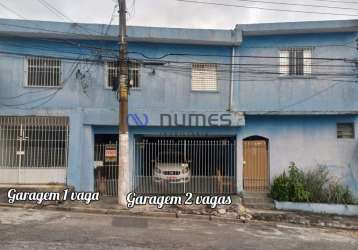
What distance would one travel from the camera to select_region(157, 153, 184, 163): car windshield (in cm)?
1329

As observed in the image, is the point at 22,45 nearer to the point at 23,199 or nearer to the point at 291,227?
the point at 23,199

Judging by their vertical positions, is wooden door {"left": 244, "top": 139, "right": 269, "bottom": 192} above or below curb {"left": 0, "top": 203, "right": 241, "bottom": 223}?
above

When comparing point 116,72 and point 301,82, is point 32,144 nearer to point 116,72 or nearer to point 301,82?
point 116,72

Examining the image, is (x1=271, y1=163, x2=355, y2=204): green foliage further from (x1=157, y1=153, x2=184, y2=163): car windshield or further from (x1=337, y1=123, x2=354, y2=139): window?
(x1=157, y1=153, x2=184, y2=163): car windshield

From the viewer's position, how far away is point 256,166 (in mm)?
13672

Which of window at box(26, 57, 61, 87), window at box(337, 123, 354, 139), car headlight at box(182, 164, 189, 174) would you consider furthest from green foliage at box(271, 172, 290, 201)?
window at box(26, 57, 61, 87)

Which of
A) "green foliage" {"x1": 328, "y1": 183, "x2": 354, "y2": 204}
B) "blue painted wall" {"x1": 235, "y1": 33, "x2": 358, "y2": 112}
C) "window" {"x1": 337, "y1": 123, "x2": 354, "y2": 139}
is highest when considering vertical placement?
"blue painted wall" {"x1": 235, "y1": 33, "x2": 358, "y2": 112}

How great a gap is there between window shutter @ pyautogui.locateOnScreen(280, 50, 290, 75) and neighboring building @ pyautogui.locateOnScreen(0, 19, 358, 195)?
86 mm

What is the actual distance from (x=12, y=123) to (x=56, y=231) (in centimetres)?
648

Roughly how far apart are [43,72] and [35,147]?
9.03 feet

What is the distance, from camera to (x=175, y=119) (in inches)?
513

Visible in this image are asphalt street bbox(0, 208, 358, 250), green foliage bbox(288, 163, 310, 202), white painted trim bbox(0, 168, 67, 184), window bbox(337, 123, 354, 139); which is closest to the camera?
asphalt street bbox(0, 208, 358, 250)

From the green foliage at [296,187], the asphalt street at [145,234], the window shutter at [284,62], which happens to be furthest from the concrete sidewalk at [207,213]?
the window shutter at [284,62]

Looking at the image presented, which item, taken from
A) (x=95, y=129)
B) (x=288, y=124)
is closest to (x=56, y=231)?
(x=95, y=129)
